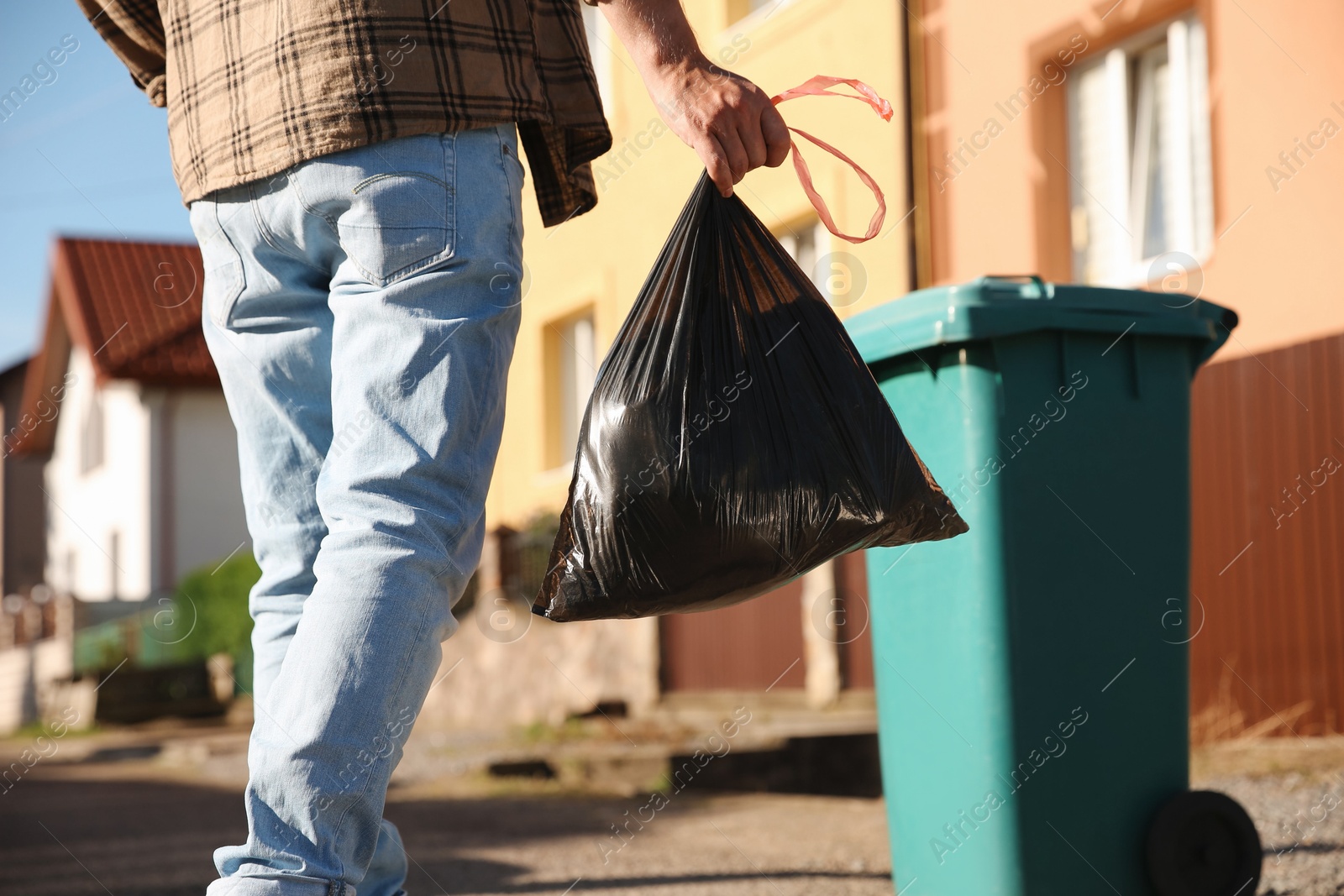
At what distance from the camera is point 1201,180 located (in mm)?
6730

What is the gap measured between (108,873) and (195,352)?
19994 millimetres

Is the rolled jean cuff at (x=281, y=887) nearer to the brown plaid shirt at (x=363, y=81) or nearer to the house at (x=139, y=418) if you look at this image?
the brown plaid shirt at (x=363, y=81)

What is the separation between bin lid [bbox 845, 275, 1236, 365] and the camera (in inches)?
103

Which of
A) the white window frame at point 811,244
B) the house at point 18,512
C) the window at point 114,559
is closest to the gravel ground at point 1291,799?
the white window frame at point 811,244

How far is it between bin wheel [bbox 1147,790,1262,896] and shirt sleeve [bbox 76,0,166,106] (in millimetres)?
2301

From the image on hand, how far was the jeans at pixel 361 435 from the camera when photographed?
4.71 ft

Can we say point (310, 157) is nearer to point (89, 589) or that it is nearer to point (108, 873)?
point (108, 873)

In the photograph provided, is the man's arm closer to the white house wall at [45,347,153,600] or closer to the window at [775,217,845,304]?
the window at [775,217,845,304]

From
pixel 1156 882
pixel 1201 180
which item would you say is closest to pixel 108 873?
pixel 1156 882

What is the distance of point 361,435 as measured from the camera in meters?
1.57

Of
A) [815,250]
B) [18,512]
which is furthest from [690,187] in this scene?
[18,512]

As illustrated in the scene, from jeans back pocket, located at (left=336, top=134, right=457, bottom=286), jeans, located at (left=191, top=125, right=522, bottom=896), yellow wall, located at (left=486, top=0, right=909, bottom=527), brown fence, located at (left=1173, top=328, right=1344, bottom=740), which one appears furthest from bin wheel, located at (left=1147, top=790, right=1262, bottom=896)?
yellow wall, located at (left=486, top=0, right=909, bottom=527)

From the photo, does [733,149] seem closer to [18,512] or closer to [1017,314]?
[1017,314]

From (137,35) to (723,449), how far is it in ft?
3.76
